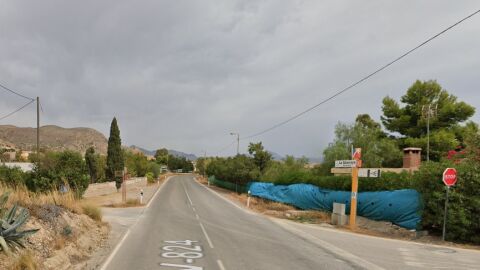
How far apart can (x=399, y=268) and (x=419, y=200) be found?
8107mm

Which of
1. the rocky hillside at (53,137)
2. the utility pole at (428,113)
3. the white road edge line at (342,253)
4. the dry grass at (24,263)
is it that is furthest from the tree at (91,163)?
the rocky hillside at (53,137)

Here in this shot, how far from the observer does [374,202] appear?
69.6 feet

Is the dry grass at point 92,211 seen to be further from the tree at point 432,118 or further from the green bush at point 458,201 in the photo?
the tree at point 432,118

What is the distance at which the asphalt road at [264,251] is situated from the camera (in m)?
10.7

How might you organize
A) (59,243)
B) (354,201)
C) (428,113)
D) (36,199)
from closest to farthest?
(59,243) < (36,199) < (354,201) < (428,113)

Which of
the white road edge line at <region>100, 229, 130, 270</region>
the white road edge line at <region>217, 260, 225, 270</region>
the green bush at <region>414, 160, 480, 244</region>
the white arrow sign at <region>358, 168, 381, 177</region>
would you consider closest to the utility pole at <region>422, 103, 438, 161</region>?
the white arrow sign at <region>358, 168, 381, 177</region>

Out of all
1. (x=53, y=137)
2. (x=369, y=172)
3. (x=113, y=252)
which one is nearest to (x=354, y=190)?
(x=369, y=172)

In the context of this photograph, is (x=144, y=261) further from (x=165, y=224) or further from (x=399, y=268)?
(x=165, y=224)

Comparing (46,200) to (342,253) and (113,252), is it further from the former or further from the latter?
(342,253)

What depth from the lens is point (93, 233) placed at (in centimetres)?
1446

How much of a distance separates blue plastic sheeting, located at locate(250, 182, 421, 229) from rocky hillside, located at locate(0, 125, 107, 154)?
132 m

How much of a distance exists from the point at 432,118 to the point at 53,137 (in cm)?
15726

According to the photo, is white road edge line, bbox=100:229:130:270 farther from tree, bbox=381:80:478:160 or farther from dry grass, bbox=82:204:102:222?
tree, bbox=381:80:478:160

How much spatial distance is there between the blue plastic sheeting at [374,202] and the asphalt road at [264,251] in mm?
2705
